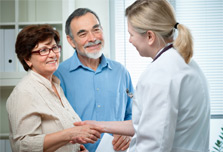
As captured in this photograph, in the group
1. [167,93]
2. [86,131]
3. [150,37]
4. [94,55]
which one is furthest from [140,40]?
[94,55]

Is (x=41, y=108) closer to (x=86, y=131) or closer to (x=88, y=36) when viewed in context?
(x=86, y=131)

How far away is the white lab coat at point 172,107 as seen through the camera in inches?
44.1

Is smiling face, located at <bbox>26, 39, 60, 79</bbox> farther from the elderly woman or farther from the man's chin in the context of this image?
the man's chin

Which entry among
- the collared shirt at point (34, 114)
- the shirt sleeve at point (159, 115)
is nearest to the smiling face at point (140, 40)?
the shirt sleeve at point (159, 115)

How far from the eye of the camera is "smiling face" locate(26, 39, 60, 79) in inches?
65.9

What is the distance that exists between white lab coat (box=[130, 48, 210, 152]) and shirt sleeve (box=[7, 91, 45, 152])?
60 centimetres

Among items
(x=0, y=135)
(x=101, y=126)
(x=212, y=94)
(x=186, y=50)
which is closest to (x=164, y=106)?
(x=186, y=50)

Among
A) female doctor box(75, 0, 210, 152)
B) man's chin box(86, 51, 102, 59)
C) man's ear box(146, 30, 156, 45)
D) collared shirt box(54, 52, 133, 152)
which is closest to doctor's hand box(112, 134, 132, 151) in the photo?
collared shirt box(54, 52, 133, 152)

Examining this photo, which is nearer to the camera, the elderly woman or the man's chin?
the elderly woman

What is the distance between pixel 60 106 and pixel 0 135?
4.84 ft

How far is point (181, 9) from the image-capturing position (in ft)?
11.2

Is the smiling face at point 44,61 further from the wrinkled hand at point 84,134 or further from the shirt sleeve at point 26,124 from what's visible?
the wrinkled hand at point 84,134

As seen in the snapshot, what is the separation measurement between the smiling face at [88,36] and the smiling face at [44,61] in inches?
12.4

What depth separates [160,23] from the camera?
1.25 metres
